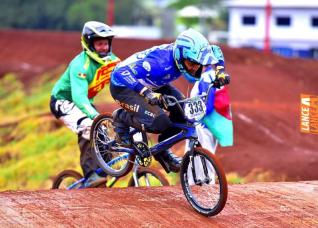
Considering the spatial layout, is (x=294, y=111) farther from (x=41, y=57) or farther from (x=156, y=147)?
(x=41, y=57)

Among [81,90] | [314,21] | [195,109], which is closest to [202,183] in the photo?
[195,109]

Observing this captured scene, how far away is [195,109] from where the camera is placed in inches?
314

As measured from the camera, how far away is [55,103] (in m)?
10.2

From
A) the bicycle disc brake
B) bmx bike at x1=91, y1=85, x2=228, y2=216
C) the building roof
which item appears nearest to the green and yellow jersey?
the bicycle disc brake

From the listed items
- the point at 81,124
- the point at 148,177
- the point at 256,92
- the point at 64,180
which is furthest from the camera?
the point at 256,92

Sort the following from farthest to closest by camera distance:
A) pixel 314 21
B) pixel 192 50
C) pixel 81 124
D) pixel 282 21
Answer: pixel 282 21
pixel 314 21
pixel 81 124
pixel 192 50

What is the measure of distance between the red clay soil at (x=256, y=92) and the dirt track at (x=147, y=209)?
449 centimetres

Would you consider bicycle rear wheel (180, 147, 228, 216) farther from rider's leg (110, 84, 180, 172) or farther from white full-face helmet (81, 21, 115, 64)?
white full-face helmet (81, 21, 115, 64)

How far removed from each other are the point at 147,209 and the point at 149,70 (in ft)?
4.43

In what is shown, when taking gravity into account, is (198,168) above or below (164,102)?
below

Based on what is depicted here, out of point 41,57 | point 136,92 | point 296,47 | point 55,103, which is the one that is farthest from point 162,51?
point 296,47

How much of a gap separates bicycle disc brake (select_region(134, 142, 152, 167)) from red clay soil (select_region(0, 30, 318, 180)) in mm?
4932

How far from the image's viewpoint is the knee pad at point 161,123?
26.8ft

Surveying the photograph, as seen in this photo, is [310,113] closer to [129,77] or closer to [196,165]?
[196,165]
